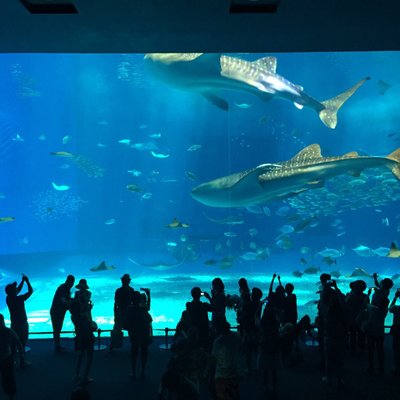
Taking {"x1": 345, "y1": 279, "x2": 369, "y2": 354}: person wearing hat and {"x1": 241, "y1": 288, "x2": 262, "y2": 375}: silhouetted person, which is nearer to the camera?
{"x1": 241, "y1": 288, "x2": 262, "y2": 375}: silhouetted person

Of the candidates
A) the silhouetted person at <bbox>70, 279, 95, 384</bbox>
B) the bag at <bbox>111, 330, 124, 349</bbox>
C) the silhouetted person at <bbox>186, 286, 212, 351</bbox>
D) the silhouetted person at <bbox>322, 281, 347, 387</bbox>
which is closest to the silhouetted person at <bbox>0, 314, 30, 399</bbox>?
the silhouetted person at <bbox>70, 279, 95, 384</bbox>

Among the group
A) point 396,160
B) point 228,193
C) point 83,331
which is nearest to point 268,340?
point 83,331

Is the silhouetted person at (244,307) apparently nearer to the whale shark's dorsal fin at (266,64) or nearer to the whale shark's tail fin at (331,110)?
the whale shark's dorsal fin at (266,64)

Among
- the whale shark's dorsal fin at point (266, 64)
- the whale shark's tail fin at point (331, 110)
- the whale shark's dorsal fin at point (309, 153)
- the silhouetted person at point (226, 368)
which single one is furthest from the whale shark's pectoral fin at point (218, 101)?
the silhouetted person at point (226, 368)

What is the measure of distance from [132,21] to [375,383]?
4.83 m

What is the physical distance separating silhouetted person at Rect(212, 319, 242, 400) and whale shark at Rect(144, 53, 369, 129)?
5.37 m

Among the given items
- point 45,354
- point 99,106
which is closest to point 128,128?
point 99,106

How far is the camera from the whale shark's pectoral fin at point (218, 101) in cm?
776

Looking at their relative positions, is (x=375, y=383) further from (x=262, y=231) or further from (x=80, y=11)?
(x=262, y=231)

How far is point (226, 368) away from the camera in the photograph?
292 cm

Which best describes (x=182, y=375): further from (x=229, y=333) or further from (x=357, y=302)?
(x=357, y=302)

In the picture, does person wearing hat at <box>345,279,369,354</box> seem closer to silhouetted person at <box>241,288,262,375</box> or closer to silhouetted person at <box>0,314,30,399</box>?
silhouetted person at <box>241,288,262,375</box>

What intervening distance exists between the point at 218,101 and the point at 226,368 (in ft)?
20.1

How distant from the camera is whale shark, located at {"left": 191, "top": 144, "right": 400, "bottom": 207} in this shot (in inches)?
269
